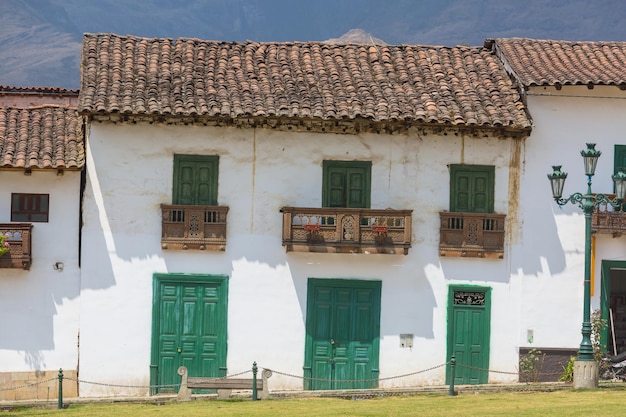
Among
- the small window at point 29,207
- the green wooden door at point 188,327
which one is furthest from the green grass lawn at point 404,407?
the small window at point 29,207

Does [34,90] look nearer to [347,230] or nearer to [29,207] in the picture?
[29,207]

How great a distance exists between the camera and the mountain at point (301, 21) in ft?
472

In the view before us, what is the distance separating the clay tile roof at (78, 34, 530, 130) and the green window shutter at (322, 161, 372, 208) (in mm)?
1201

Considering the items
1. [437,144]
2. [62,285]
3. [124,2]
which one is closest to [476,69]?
[437,144]

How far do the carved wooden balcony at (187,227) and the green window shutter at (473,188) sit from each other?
16.2 feet

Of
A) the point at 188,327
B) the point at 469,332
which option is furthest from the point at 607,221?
the point at 188,327

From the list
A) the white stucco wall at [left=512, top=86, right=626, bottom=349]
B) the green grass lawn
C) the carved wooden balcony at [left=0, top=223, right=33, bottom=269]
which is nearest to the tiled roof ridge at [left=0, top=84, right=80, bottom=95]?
the carved wooden balcony at [left=0, top=223, right=33, bottom=269]

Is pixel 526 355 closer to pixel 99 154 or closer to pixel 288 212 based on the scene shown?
pixel 288 212

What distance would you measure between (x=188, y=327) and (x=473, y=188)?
21.9 ft

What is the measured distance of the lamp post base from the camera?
2556cm

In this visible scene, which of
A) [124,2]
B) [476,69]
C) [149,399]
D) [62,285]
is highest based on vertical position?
[124,2]

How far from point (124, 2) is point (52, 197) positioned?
458 ft

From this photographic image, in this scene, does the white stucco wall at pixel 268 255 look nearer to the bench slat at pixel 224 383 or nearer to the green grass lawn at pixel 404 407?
the bench slat at pixel 224 383

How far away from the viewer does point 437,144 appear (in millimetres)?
28422
